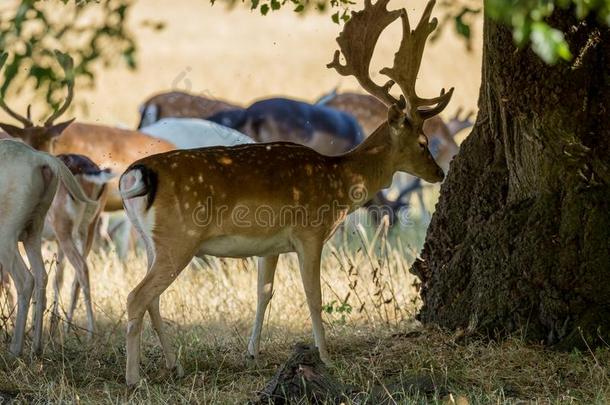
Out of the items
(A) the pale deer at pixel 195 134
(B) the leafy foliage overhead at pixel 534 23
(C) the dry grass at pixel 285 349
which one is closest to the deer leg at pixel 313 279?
(C) the dry grass at pixel 285 349

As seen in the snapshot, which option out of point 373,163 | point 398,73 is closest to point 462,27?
point 398,73

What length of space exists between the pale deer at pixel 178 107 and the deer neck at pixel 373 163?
258 inches

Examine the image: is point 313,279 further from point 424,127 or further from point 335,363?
point 424,127

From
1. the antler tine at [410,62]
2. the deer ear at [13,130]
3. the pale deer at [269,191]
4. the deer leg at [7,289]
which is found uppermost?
the antler tine at [410,62]

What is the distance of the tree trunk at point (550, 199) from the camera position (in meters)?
6.16

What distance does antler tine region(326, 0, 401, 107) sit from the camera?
6.88 meters

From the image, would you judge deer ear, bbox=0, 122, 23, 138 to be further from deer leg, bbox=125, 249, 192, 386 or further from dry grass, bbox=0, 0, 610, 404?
deer leg, bbox=125, 249, 192, 386

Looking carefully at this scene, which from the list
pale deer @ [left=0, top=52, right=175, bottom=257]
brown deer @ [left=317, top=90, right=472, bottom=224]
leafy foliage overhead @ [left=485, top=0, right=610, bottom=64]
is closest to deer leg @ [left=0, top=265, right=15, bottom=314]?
pale deer @ [left=0, top=52, right=175, bottom=257]

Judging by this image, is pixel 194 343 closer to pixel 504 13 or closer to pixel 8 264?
pixel 8 264

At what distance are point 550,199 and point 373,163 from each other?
1.11 m

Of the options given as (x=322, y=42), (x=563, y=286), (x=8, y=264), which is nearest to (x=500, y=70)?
(x=563, y=286)

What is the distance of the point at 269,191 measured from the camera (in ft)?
20.3

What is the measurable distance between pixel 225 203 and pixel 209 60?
25501mm

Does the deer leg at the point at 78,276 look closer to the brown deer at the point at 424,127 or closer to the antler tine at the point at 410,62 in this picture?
the antler tine at the point at 410,62
